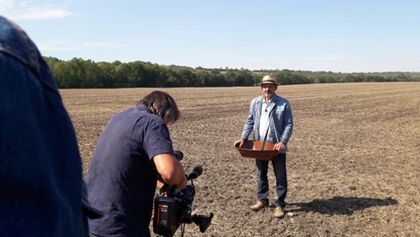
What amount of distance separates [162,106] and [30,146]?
2.24m

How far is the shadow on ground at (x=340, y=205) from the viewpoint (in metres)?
7.15

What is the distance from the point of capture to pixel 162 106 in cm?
307

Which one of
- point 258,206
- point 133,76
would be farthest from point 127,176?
point 133,76

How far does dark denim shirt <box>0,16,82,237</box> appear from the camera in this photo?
2.69 ft

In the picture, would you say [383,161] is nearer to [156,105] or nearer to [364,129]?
[364,129]

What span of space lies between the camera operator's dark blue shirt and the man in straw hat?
398cm

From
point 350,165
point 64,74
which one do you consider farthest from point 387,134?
point 64,74

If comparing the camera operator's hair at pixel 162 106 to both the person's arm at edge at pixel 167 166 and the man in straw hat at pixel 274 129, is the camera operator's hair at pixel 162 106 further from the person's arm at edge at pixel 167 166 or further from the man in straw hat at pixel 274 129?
the man in straw hat at pixel 274 129

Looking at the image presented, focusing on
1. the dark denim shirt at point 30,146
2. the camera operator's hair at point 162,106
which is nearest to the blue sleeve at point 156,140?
the camera operator's hair at point 162,106

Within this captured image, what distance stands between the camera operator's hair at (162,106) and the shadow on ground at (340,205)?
176 inches

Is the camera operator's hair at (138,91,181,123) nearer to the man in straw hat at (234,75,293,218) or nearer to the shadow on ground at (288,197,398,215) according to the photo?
the man in straw hat at (234,75,293,218)

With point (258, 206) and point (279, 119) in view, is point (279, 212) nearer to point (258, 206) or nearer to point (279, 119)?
point (258, 206)

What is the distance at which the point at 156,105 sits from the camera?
10.1 feet

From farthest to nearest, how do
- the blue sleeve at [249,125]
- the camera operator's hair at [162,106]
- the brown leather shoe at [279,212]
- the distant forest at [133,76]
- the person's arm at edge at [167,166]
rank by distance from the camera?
the distant forest at [133,76], the blue sleeve at [249,125], the brown leather shoe at [279,212], the camera operator's hair at [162,106], the person's arm at edge at [167,166]
